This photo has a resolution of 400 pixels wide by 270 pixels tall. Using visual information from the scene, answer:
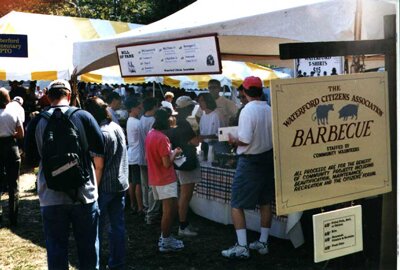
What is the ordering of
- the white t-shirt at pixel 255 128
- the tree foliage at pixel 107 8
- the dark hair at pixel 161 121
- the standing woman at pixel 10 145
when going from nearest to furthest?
the white t-shirt at pixel 255 128 → the dark hair at pixel 161 121 → the standing woman at pixel 10 145 → the tree foliage at pixel 107 8

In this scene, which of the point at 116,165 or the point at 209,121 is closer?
the point at 116,165

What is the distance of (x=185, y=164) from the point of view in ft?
18.4

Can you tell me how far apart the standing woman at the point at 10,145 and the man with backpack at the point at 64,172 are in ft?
8.95

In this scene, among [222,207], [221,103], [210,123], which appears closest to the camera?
[222,207]

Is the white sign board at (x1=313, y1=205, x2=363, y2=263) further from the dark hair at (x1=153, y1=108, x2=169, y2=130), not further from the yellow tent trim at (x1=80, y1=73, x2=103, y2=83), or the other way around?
the yellow tent trim at (x1=80, y1=73, x2=103, y2=83)

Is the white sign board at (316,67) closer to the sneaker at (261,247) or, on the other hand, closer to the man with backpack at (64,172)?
the sneaker at (261,247)

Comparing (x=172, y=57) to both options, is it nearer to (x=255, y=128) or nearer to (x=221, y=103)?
(x=255, y=128)

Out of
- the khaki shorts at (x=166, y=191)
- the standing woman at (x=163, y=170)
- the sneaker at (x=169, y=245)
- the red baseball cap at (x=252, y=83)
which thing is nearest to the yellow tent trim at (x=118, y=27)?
the standing woman at (x=163, y=170)

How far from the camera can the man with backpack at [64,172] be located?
340 cm

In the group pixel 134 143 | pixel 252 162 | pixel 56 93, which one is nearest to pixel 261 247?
pixel 252 162

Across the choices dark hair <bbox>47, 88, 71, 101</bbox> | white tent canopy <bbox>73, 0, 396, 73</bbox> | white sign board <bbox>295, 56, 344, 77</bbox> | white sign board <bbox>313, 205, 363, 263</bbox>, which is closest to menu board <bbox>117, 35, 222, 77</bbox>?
white tent canopy <bbox>73, 0, 396, 73</bbox>

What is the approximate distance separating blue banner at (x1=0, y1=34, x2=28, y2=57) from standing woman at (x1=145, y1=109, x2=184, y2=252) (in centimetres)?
369

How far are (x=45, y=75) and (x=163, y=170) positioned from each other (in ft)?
14.5

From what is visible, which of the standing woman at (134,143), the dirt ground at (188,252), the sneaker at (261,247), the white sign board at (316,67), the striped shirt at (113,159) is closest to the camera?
the striped shirt at (113,159)
